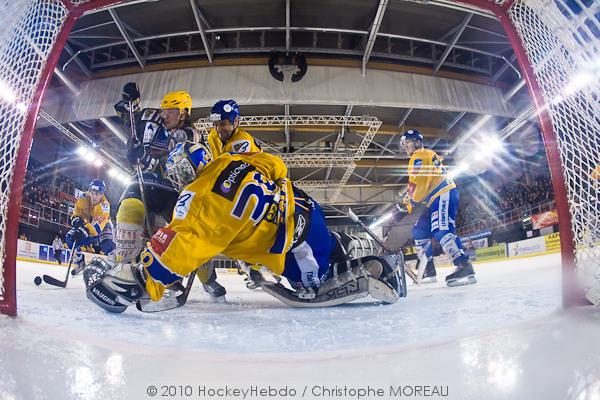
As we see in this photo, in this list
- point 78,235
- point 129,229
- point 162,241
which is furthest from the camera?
point 78,235

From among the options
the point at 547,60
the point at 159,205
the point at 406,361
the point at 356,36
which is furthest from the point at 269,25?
the point at 406,361

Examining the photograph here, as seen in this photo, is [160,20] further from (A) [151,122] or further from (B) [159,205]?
(B) [159,205]

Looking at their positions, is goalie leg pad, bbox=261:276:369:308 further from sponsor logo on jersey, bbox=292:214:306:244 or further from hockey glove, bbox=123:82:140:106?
hockey glove, bbox=123:82:140:106

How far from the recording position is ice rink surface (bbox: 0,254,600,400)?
0.54m

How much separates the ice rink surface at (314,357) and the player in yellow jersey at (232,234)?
0.16 metres

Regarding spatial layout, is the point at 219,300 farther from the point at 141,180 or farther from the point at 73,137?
the point at 73,137

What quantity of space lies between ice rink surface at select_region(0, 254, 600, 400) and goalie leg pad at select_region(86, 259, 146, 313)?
3.1 inches

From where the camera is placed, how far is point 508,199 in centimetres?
987

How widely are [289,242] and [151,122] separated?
134cm

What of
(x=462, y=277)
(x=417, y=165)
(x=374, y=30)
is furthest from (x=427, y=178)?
(x=374, y=30)

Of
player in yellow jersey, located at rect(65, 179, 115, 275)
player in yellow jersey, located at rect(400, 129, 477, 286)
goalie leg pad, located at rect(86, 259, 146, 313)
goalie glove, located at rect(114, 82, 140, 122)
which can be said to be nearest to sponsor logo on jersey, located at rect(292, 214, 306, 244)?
goalie leg pad, located at rect(86, 259, 146, 313)

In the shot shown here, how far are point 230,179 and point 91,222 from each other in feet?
11.6

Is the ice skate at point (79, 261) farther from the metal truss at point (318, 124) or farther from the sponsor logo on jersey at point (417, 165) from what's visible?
the sponsor logo on jersey at point (417, 165)

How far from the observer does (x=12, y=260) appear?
1.16 metres
